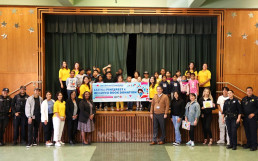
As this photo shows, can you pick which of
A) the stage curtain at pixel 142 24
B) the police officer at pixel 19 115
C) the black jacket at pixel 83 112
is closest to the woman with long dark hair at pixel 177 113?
the black jacket at pixel 83 112

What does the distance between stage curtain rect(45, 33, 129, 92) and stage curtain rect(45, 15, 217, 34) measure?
316 mm

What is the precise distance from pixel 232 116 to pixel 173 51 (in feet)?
14.6

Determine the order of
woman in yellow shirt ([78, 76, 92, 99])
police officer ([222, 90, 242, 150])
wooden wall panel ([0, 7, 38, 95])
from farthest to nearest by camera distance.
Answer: wooden wall panel ([0, 7, 38, 95]) < woman in yellow shirt ([78, 76, 92, 99]) < police officer ([222, 90, 242, 150])

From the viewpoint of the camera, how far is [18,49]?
942 cm

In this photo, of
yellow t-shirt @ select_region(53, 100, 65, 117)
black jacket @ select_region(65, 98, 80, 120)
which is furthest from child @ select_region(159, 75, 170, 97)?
yellow t-shirt @ select_region(53, 100, 65, 117)

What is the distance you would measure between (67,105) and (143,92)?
236 centimetres

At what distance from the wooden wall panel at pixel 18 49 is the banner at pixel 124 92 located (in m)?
2.82

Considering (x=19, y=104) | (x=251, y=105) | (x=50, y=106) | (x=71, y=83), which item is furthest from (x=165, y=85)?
(x=19, y=104)

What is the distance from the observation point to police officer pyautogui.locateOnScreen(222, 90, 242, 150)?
6.93m

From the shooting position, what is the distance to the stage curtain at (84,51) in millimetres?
10453

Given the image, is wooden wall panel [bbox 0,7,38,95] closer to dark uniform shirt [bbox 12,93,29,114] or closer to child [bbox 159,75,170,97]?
dark uniform shirt [bbox 12,93,29,114]

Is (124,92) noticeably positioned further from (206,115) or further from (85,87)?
(206,115)

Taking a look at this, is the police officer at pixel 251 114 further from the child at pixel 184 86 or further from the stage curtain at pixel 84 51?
the stage curtain at pixel 84 51

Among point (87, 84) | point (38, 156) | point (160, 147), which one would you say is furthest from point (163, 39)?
point (38, 156)
